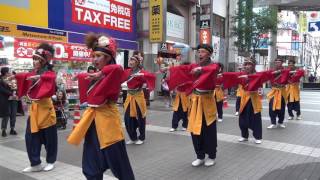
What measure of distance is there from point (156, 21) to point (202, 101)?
1140cm

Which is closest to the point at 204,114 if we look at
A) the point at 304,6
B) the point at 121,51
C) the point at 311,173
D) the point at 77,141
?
the point at 311,173

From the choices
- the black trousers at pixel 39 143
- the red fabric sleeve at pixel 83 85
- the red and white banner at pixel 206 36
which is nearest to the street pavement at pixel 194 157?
the black trousers at pixel 39 143

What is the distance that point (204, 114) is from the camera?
6.37 meters

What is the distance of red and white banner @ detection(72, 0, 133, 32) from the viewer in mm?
→ 15156

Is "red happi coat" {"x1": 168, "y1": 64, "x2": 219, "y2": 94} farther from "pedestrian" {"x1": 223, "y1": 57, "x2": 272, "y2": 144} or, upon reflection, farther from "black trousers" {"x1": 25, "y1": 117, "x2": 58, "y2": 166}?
"black trousers" {"x1": 25, "y1": 117, "x2": 58, "y2": 166}

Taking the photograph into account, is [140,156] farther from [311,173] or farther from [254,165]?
[311,173]

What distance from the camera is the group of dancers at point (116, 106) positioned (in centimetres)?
420

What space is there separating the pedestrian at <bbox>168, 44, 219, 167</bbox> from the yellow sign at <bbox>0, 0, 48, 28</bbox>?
26.0 ft

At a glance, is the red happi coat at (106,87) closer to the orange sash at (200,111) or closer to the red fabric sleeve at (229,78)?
the orange sash at (200,111)

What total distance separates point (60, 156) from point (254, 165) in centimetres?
337

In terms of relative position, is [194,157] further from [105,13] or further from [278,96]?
[105,13]

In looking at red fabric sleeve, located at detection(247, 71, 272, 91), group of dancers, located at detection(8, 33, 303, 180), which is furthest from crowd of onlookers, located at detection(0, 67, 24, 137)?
red fabric sleeve, located at detection(247, 71, 272, 91)

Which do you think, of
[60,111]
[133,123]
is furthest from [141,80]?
[60,111]

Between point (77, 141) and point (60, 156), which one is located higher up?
point (77, 141)
